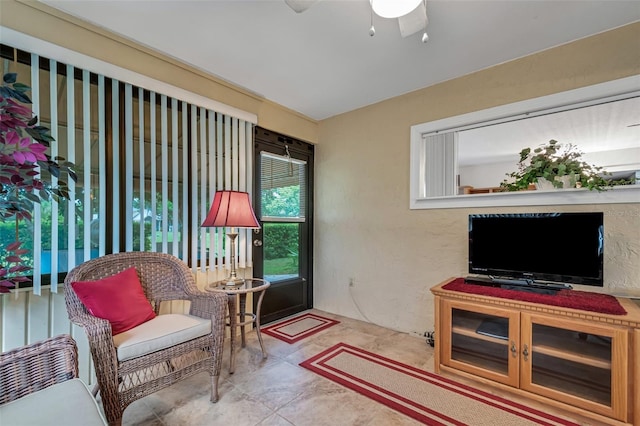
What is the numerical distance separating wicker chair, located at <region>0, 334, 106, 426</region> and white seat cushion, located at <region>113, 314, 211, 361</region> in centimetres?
31

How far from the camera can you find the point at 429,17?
1.85 metres

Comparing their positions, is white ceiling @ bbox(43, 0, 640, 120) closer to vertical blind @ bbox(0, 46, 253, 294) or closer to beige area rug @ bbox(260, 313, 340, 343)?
vertical blind @ bbox(0, 46, 253, 294)

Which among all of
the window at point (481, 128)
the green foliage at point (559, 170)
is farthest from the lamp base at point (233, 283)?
the green foliage at point (559, 170)

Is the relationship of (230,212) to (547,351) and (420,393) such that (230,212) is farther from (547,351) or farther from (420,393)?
(547,351)

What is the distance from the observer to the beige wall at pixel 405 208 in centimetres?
198

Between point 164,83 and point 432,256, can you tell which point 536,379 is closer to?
point 432,256

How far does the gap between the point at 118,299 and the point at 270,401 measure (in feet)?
3.71

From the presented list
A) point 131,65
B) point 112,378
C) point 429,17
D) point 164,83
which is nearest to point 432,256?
point 429,17

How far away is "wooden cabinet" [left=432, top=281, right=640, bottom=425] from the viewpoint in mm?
1570

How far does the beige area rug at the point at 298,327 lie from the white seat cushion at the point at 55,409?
6.04 feet

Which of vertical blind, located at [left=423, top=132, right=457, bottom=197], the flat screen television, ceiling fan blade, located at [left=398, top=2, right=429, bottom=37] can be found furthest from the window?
ceiling fan blade, located at [left=398, top=2, right=429, bottom=37]

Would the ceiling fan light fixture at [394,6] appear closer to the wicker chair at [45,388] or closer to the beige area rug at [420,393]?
the wicker chair at [45,388]

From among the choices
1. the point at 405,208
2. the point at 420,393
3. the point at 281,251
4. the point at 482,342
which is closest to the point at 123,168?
the point at 281,251

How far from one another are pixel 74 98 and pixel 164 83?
1.99ft
